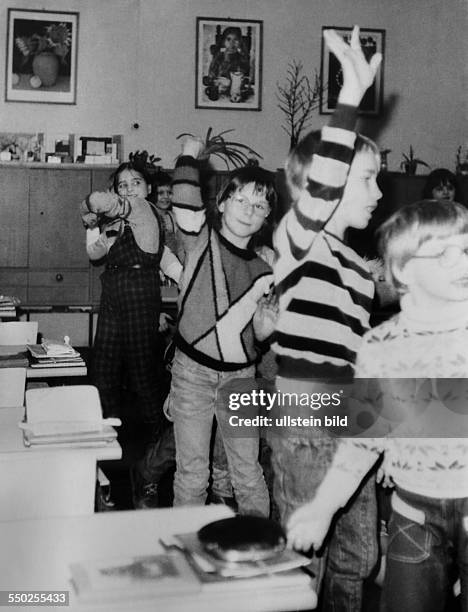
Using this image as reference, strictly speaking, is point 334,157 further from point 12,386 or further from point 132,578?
point 12,386

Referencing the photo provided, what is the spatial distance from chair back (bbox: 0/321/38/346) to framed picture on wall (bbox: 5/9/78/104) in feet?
8.71

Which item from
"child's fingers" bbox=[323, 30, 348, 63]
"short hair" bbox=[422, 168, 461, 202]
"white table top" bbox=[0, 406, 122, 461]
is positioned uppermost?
"child's fingers" bbox=[323, 30, 348, 63]

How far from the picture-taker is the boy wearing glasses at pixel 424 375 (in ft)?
4.33

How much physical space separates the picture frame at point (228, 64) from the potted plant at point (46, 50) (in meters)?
A: 0.86

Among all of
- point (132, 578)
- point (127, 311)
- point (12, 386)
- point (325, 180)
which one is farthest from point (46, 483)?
point (127, 311)

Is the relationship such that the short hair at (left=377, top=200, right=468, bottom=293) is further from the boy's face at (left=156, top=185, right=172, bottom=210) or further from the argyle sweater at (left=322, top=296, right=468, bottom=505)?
the boy's face at (left=156, top=185, right=172, bottom=210)

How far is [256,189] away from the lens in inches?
69.7

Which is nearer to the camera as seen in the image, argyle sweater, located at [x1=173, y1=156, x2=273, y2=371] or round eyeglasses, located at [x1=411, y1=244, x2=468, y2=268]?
round eyeglasses, located at [x1=411, y1=244, x2=468, y2=268]

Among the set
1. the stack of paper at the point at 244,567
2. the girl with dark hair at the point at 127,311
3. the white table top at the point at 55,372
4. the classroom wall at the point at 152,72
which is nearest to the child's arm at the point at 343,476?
the stack of paper at the point at 244,567

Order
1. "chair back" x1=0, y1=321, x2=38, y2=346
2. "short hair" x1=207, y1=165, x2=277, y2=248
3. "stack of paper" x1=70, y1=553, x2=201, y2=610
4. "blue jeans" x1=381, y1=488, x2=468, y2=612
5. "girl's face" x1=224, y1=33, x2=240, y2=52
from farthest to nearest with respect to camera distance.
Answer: "girl's face" x1=224, y1=33, x2=240, y2=52 → "chair back" x1=0, y1=321, x2=38, y2=346 → "short hair" x1=207, y1=165, x2=277, y2=248 → "blue jeans" x1=381, y1=488, x2=468, y2=612 → "stack of paper" x1=70, y1=553, x2=201, y2=610

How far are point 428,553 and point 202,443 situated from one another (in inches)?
30.1

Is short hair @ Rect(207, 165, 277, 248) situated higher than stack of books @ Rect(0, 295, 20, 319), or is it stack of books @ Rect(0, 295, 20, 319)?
short hair @ Rect(207, 165, 277, 248)

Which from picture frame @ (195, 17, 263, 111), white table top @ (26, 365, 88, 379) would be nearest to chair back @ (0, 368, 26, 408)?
white table top @ (26, 365, 88, 379)

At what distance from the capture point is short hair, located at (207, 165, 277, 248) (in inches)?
68.1
